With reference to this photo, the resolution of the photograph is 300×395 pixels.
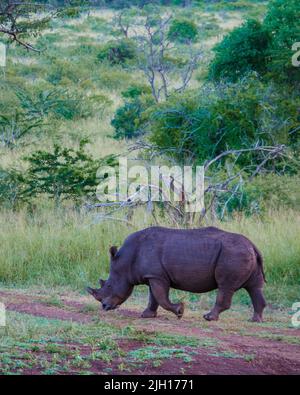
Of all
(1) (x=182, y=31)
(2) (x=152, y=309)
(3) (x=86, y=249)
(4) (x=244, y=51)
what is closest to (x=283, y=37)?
(4) (x=244, y=51)

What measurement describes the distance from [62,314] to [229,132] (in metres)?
7.47

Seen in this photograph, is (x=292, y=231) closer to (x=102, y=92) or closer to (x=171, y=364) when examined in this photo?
(x=171, y=364)

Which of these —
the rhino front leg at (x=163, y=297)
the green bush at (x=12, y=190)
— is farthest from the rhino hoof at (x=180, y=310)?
the green bush at (x=12, y=190)

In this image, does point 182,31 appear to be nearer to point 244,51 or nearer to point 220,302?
point 244,51

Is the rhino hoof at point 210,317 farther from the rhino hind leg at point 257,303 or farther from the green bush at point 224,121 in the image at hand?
the green bush at point 224,121

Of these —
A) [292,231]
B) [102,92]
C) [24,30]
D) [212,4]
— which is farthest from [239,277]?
[212,4]

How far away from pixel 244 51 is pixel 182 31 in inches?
886

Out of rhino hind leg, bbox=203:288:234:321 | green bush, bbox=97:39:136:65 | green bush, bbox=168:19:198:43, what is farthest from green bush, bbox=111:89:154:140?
green bush, bbox=168:19:198:43

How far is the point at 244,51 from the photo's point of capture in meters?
16.7

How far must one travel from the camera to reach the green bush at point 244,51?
16.6m

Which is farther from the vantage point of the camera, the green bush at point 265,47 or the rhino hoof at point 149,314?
the green bush at point 265,47

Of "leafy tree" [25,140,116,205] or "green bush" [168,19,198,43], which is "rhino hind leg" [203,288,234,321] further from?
"green bush" [168,19,198,43]

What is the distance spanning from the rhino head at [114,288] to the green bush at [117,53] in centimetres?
2641

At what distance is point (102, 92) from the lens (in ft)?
93.8
